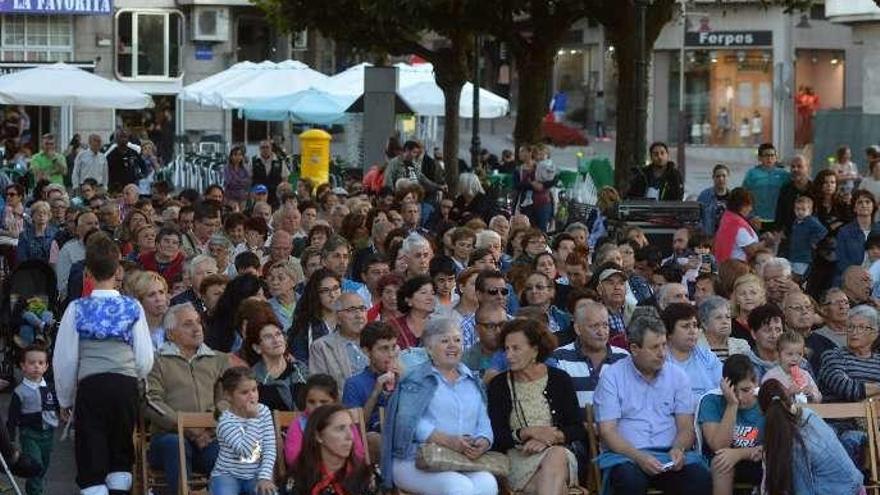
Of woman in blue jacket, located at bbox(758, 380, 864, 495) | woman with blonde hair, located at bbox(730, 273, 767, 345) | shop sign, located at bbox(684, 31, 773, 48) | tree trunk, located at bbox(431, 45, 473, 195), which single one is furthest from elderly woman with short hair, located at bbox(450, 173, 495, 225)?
shop sign, located at bbox(684, 31, 773, 48)

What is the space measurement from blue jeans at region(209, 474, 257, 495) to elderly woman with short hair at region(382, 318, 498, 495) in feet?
2.45

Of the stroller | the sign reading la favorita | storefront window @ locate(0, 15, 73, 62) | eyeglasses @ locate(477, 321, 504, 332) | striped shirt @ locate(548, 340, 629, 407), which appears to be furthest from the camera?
storefront window @ locate(0, 15, 73, 62)

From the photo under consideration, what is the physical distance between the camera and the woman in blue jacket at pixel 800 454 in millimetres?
11227

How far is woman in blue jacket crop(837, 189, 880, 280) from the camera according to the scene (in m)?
20.5

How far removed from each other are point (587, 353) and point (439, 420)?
1512 mm

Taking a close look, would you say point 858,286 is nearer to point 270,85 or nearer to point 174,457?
point 174,457

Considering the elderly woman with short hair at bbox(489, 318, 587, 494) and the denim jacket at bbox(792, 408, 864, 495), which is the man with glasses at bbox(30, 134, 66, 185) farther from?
the denim jacket at bbox(792, 408, 864, 495)

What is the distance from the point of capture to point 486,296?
567 inches

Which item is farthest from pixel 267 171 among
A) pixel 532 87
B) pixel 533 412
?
pixel 533 412

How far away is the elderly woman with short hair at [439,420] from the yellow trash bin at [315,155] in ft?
83.8

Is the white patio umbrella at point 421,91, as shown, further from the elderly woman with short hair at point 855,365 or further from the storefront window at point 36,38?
the elderly woman with short hair at point 855,365

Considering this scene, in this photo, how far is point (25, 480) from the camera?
1448 cm

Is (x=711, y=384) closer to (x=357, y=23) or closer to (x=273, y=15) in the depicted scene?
(x=357, y=23)

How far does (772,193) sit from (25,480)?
12.3 metres
